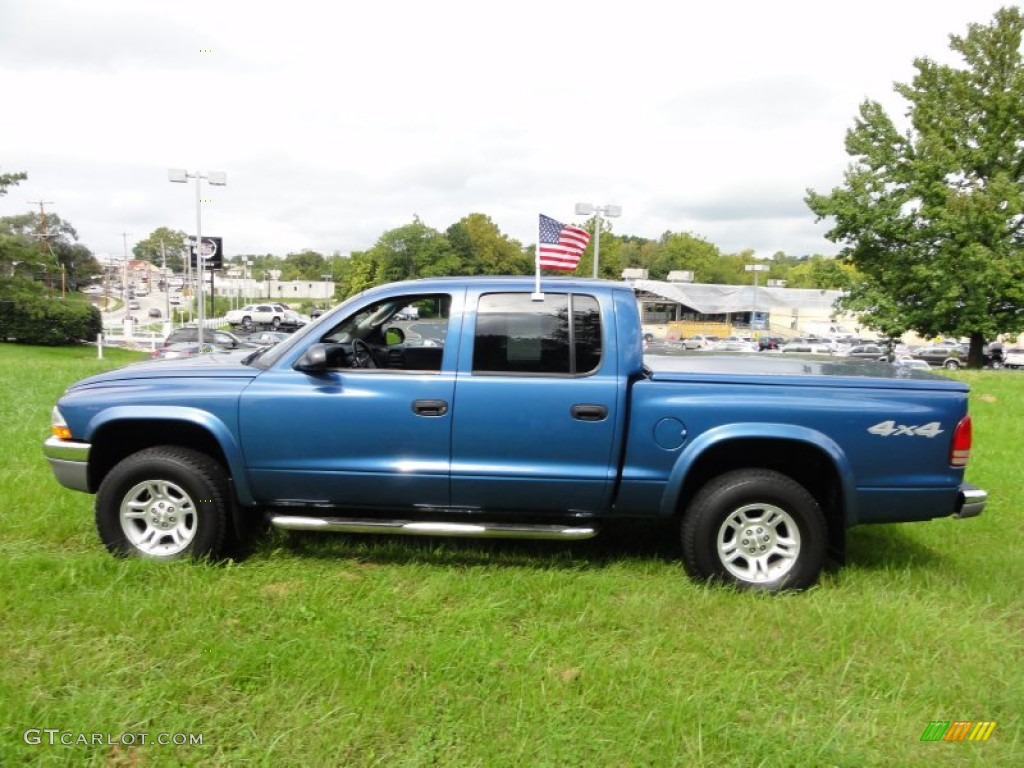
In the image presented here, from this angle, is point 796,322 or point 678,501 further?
point 796,322

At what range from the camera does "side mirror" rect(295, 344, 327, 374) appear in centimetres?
380

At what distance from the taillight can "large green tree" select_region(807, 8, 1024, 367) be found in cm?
2326

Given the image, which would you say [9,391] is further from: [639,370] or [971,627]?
[971,627]

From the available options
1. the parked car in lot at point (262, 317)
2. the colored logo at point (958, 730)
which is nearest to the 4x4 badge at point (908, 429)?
the colored logo at point (958, 730)

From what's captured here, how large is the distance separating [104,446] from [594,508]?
3019 mm

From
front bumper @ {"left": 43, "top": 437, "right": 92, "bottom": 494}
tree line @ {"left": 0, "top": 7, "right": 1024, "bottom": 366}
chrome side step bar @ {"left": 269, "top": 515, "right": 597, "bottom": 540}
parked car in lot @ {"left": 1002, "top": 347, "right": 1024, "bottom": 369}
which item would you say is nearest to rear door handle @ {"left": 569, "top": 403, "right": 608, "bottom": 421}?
chrome side step bar @ {"left": 269, "top": 515, "right": 597, "bottom": 540}

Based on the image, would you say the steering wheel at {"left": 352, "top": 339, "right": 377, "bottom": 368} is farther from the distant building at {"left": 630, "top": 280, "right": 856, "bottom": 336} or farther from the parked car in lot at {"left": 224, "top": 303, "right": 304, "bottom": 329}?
the distant building at {"left": 630, "top": 280, "right": 856, "bottom": 336}

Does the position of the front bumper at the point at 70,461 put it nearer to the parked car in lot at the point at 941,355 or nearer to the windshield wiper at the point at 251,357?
the windshield wiper at the point at 251,357

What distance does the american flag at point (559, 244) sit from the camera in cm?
611

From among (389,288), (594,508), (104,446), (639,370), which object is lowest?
(594,508)

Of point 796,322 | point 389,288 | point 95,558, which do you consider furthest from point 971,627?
point 796,322

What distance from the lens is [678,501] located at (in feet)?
12.9

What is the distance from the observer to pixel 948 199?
2297 cm
